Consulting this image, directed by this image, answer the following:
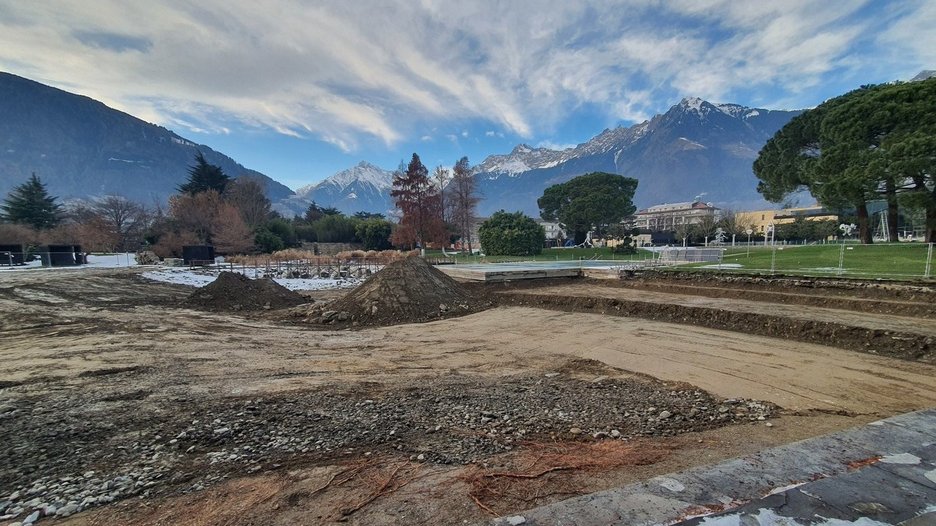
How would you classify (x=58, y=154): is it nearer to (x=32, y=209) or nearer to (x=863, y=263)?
(x=32, y=209)

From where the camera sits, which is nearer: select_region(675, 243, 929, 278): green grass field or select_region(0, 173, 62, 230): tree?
select_region(675, 243, 929, 278): green grass field

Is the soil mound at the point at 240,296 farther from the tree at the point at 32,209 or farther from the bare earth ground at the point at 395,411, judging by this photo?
the tree at the point at 32,209

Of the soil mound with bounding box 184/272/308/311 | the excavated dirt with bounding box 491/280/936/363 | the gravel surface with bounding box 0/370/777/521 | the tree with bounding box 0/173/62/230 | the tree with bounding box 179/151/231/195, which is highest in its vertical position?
the tree with bounding box 179/151/231/195

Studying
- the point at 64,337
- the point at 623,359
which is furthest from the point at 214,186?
the point at 623,359

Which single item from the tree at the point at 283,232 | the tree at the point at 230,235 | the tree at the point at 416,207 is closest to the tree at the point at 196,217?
the tree at the point at 230,235

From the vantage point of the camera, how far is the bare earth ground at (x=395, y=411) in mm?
3031

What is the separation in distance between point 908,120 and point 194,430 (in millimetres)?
34207

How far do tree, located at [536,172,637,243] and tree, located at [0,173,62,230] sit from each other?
59.9m

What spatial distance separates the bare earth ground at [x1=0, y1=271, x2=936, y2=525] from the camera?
3031mm

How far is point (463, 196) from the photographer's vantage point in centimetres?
4372

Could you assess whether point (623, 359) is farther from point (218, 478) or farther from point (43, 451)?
point (43, 451)

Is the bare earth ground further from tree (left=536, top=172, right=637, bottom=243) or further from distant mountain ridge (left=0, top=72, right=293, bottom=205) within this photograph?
distant mountain ridge (left=0, top=72, right=293, bottom=205)

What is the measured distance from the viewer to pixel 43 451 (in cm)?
370

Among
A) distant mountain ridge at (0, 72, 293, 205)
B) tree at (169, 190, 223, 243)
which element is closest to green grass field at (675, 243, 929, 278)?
tree at (169, 190, 223, 243)
